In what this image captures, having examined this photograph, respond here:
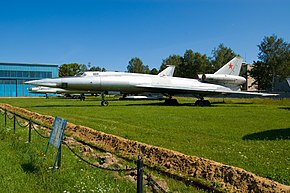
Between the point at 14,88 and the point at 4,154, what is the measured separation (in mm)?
85313

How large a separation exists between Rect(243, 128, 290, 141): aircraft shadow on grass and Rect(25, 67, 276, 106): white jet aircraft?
13753 mm

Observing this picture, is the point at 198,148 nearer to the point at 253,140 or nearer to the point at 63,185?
the point at 253,140

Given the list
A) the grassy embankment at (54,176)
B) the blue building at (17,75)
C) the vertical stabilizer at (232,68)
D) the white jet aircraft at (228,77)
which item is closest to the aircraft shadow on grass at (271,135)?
the grassy embankment at (54,176)

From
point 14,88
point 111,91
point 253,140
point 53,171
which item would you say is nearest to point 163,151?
point 53,171

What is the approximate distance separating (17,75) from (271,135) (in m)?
84.8

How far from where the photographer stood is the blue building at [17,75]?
84.8 m

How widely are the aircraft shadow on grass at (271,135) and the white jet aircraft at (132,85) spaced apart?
45.1 ft

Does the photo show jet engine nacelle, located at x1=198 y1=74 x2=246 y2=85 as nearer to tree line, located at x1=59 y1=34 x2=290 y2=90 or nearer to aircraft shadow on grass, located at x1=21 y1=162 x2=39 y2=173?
aircraft shadow on grass, located at x1=21 y1=162 x2=39 y2=173

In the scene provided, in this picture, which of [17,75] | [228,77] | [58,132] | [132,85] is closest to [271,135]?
[58,132]

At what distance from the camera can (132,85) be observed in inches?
1156

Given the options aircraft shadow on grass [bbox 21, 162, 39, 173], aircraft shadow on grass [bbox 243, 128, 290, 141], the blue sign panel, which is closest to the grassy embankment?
aircraft shadow on grass [bbox 21, 162, 39, 173]

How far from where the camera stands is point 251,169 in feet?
22.2

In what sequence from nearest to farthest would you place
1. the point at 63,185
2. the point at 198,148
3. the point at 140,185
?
→ 1. the point at 140,185
2. the point at 63,185
3. the point at 198,148

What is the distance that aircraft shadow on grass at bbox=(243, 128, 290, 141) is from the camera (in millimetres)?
10750
